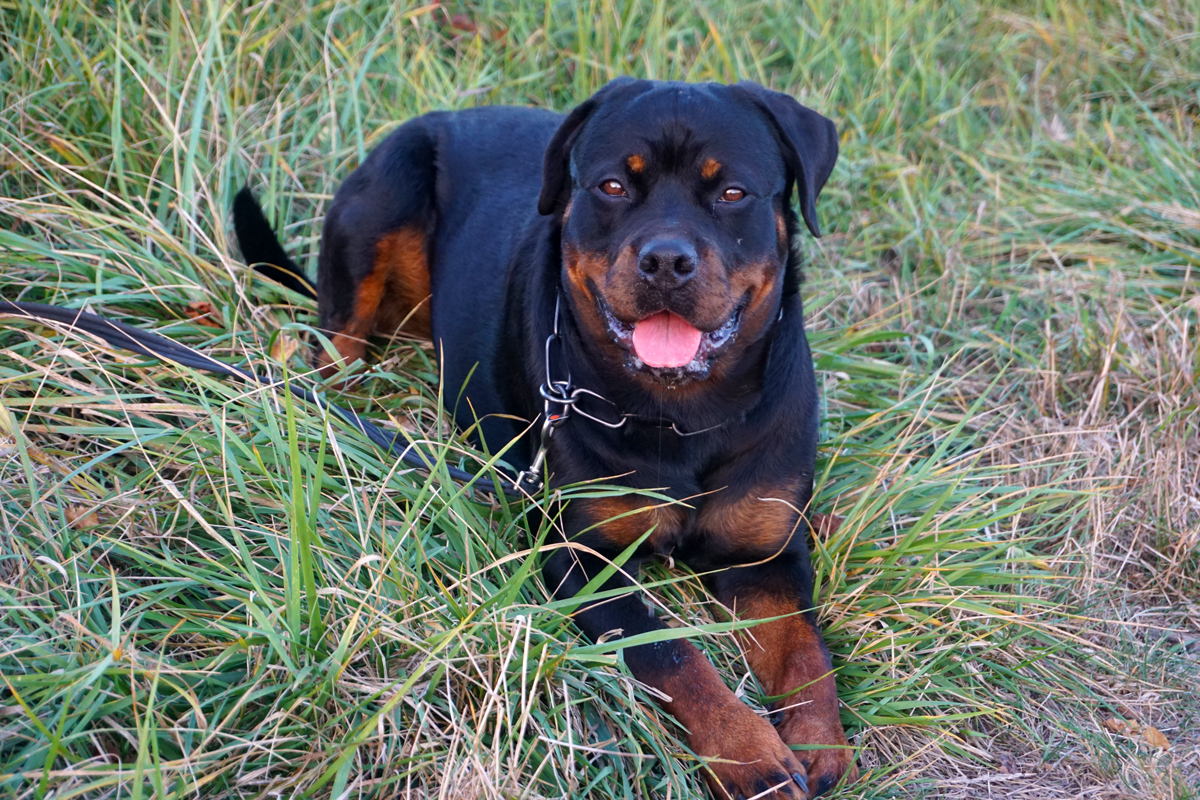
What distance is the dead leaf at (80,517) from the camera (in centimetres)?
227

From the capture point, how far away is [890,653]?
2531 mm

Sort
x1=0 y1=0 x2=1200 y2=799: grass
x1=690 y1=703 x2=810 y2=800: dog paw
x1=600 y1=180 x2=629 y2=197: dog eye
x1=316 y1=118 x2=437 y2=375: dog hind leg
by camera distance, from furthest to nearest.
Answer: x1=316 y1=118 x2=437 y2=375: dog hind leg
x1=600 y1=180 x2=629 y2=197: dog eye
x1=690 y1=703 x2=810 y2=800: dog paw
x1=0 y1=0 x2=1200 y2=799: grass

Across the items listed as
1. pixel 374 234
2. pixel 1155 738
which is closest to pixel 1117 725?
pixel 1155 738

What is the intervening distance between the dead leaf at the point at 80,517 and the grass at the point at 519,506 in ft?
0.04

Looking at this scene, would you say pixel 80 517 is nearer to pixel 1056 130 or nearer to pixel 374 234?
pixel 374 234

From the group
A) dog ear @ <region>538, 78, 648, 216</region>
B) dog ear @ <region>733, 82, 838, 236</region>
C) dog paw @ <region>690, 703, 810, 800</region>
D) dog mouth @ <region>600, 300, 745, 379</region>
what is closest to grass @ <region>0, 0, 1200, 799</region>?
dog paw @ <region>690, 703, 810, 800</region>

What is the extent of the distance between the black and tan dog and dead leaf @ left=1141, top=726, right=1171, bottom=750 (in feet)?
2.54

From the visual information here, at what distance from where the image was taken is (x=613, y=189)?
100 inches

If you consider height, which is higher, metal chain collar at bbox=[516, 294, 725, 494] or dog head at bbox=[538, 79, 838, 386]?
dog head at bbox=[538, 79, 838, 386]

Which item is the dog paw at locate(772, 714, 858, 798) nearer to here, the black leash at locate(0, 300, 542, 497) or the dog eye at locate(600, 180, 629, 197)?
the black leash at locate(0, 300, 542, 497)

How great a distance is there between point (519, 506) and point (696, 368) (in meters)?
0.63

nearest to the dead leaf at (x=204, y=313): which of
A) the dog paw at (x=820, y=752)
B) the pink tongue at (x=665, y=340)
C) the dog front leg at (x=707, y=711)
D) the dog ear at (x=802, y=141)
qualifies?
the pink tongue at (x=665, y=340)

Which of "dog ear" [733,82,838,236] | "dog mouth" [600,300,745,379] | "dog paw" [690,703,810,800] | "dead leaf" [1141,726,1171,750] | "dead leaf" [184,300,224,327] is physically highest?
"dog ear" [733,82,838,236]

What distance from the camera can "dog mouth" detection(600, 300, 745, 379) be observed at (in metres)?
2.44
